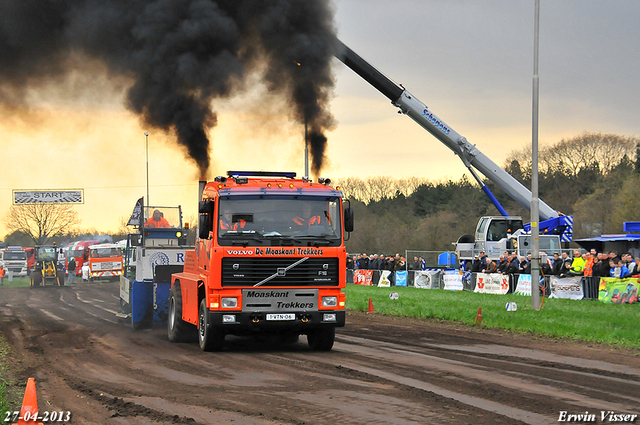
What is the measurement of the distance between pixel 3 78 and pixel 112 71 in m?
2.73

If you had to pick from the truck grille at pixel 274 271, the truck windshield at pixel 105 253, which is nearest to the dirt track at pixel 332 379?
the truck grille at pixel 274 271

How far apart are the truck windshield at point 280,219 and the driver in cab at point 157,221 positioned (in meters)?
8.37

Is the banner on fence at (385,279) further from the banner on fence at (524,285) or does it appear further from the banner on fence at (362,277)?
the banner on fence at (524,285)

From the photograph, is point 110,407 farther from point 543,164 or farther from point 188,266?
point 543,164

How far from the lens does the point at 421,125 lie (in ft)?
107

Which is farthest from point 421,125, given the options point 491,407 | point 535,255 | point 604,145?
point 604,145

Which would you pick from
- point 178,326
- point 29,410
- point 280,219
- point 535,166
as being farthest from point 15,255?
point 29,410

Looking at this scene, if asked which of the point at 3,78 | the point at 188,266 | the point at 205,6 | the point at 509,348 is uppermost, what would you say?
the point at 205,6

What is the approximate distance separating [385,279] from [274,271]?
24.3 m

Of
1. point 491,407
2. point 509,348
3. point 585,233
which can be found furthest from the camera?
point 585,233

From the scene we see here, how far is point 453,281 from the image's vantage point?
3095cm

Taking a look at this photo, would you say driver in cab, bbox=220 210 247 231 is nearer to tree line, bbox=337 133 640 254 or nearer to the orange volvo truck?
the orange volvo truck

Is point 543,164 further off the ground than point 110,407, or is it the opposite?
point 543,164

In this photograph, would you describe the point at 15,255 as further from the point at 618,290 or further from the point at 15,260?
the point at 618,290
